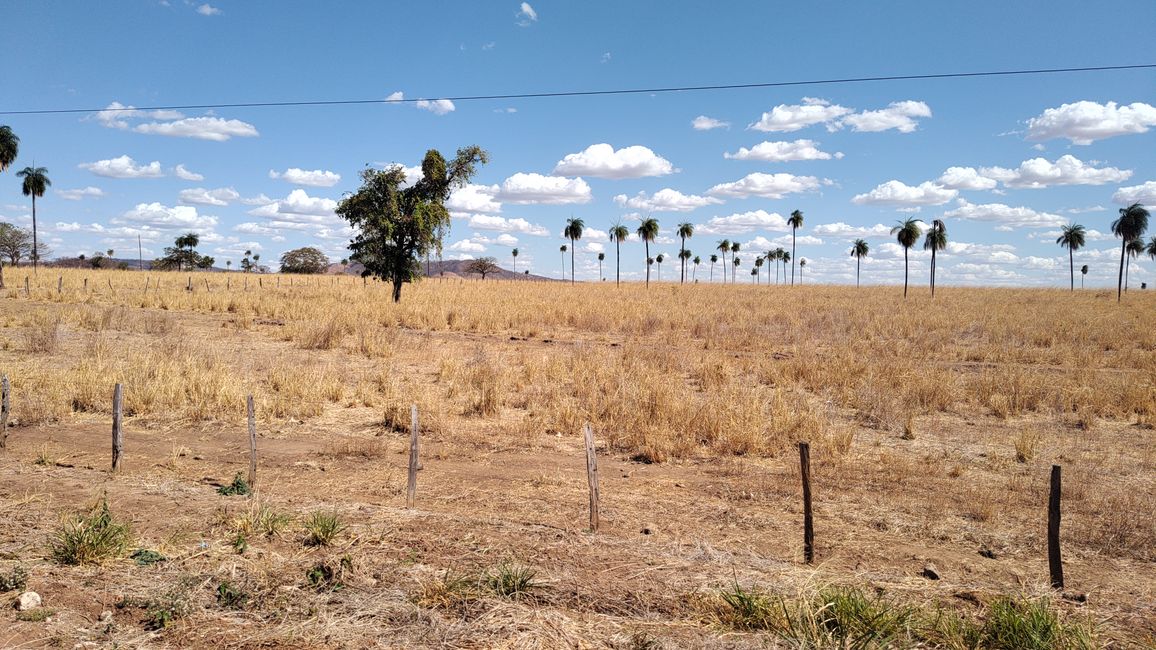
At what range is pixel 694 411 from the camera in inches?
486

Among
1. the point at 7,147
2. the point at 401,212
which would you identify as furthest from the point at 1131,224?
the point at 7,147

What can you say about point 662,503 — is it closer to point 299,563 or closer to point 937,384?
point 299,563

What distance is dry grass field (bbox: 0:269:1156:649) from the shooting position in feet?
16.2

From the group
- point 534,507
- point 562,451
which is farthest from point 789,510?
point 562,451

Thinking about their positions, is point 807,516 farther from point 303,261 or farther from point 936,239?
point 303,261

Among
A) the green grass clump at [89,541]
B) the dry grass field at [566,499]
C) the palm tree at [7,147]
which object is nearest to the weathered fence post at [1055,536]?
the dry grass field at [566,499]

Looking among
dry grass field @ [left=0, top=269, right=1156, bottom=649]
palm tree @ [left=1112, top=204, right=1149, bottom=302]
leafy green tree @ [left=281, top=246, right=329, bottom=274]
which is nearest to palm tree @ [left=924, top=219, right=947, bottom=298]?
palm tree @ [left=1112, top=204, right=1149, bottom=302]

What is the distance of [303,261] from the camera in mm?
A: 126188

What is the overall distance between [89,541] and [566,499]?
4960 millimetres

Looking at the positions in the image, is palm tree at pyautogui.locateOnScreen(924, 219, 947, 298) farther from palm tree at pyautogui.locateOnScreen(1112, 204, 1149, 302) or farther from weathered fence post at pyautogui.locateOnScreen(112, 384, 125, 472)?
weathered fence post at pyautogui.locateOnScreen(112, 384, 125, 472)

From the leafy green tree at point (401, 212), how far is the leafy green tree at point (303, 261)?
99.5 meters

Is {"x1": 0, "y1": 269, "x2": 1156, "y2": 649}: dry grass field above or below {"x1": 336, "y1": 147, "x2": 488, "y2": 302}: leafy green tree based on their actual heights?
below

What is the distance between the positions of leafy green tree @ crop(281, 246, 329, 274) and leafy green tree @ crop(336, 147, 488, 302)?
9955 cm

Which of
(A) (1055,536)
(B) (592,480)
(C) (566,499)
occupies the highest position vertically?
(B) (592,480)
